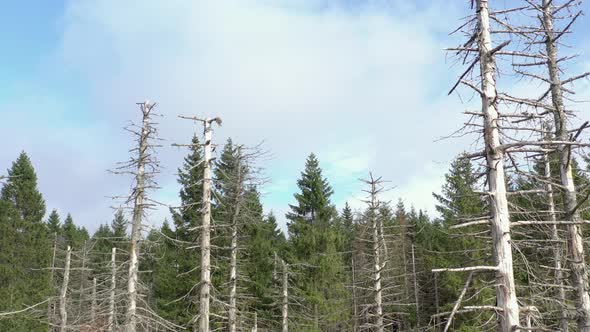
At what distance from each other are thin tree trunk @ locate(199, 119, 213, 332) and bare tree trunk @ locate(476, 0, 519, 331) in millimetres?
10900

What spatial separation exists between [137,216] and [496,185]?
12621 millimetres

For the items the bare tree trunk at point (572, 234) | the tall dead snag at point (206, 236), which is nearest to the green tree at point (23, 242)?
the tall dead snag at point (206, 236)

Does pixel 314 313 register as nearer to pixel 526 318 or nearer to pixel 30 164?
pixel 526 318

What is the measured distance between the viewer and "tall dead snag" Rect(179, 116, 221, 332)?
15406 mm

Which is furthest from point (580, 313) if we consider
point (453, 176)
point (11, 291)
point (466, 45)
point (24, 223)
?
point (24, 223)

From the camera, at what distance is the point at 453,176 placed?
3219cm

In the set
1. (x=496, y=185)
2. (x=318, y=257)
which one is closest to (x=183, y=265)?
(x=318, y=257)

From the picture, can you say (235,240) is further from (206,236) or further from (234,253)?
(206,236)

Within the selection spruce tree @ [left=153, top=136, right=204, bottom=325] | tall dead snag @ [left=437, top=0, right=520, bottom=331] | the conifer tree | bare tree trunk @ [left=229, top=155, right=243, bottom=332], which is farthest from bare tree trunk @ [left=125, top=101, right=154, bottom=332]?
the conifer tree

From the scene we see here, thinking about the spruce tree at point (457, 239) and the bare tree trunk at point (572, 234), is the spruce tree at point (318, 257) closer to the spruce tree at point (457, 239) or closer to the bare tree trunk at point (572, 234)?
the spruce tree at point (457, 239)

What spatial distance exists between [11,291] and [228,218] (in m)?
17.5

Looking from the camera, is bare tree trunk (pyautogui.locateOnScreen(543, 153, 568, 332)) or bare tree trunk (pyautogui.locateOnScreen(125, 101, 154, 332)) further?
bare tree trunk (pyautogui.locateOnScreen(125, 101, 154, 332))

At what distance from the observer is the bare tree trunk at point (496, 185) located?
623cm

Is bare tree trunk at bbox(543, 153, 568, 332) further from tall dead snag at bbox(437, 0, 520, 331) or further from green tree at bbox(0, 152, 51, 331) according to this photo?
green tree at bbox(0, 152, 51, 331)
